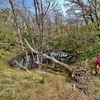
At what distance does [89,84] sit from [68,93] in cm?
96

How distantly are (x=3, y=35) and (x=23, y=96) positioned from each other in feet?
40.9

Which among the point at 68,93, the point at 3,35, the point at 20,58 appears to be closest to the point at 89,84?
the point at 68,93

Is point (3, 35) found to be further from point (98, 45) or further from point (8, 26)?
point (98, 45)

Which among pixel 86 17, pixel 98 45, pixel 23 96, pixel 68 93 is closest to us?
pixel 23 96

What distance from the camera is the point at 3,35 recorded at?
52.1 ft

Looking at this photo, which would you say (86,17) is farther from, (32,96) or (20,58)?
(32,96)

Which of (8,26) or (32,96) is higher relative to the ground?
(8,26)

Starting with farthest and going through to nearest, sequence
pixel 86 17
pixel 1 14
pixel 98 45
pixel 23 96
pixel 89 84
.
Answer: pixel 86 17 → pixel 1 14 → pixel 98 45 → pixel 89 84 → pixel 23 96

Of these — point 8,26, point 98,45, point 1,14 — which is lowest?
point 98,45

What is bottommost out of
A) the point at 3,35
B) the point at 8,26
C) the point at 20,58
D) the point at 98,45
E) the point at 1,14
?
the point at 20,58

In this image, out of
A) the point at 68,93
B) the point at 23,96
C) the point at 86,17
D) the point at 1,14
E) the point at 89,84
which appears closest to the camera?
the point at 23,96

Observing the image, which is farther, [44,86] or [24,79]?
[24,79]

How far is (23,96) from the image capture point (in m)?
4.57

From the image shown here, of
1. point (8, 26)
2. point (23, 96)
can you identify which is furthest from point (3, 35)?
point (23, 96)
